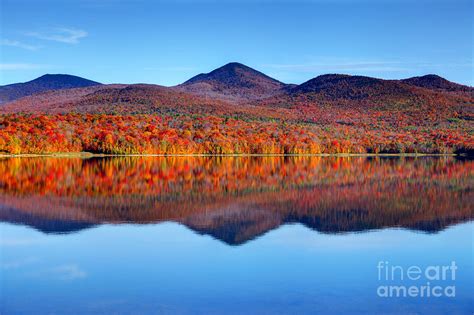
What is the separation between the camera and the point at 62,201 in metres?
27.9

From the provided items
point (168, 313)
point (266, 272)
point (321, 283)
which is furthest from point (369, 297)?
point (168, 313)

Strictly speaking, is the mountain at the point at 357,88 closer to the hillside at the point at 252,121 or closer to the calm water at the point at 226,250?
the hillside at the point at 252,121

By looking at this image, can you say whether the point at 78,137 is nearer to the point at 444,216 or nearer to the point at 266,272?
the point at 444,216

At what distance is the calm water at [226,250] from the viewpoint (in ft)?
41.3

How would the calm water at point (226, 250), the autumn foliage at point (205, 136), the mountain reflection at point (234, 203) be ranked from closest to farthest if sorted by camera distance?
the calm water at point (226, 250) < the mountain reflection at point (234, 203) < the autumn foliage at point (205, 136)

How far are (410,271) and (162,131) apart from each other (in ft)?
314

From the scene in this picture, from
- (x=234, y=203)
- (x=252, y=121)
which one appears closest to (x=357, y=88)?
(x=252, y=121)

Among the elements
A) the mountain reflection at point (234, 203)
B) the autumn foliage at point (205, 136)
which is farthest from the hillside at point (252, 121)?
the mountain reflection at point (234, 203)

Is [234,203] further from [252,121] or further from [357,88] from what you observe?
[357,88]

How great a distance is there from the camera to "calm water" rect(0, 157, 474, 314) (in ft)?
41.3

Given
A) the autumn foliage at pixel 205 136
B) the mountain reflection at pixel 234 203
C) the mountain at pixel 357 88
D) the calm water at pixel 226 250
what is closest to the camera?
the calm water at pixel 226 250

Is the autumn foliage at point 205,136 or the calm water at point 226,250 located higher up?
the autumn foliage at point 205,136

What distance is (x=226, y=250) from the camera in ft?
56.4

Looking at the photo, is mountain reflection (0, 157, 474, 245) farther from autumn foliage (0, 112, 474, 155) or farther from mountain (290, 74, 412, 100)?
mountain (290, 74, 412, 100)
